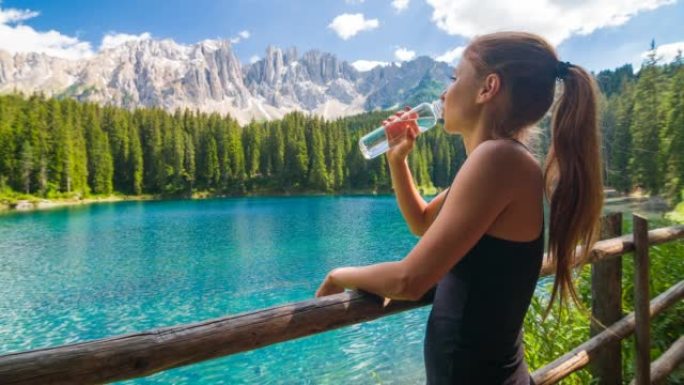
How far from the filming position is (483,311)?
58.7 inches

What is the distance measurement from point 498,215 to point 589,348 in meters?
2.54

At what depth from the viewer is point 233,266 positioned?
23.5m

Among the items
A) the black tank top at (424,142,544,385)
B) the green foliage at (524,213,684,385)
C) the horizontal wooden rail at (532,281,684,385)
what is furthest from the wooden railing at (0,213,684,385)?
the green foliage at (524,213,684,385)

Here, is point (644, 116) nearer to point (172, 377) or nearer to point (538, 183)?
point (172, 377)

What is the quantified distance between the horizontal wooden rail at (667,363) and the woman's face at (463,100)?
11.7ft

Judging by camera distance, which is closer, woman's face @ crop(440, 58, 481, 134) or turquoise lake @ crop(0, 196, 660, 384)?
woman's face @ crop(440, 58, 481, 134)

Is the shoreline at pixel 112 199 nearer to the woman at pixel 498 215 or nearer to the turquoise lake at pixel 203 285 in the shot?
the turquoise lake at pixel 203 285

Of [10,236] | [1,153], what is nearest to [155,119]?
[1,153]

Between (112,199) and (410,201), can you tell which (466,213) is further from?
(112,199)

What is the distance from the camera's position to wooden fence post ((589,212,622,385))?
12.0ft

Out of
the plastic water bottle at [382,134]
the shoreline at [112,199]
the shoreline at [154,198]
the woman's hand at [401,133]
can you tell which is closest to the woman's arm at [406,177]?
the woman's hand at [401,133]

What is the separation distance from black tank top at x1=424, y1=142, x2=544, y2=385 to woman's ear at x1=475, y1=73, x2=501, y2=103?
0.55 m

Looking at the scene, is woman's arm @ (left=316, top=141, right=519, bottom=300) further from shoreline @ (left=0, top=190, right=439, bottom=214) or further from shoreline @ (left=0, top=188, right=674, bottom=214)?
shoreline @ (left=0, top=190, right=439, bottom=214)

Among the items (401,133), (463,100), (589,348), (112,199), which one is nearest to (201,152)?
(112,199)
